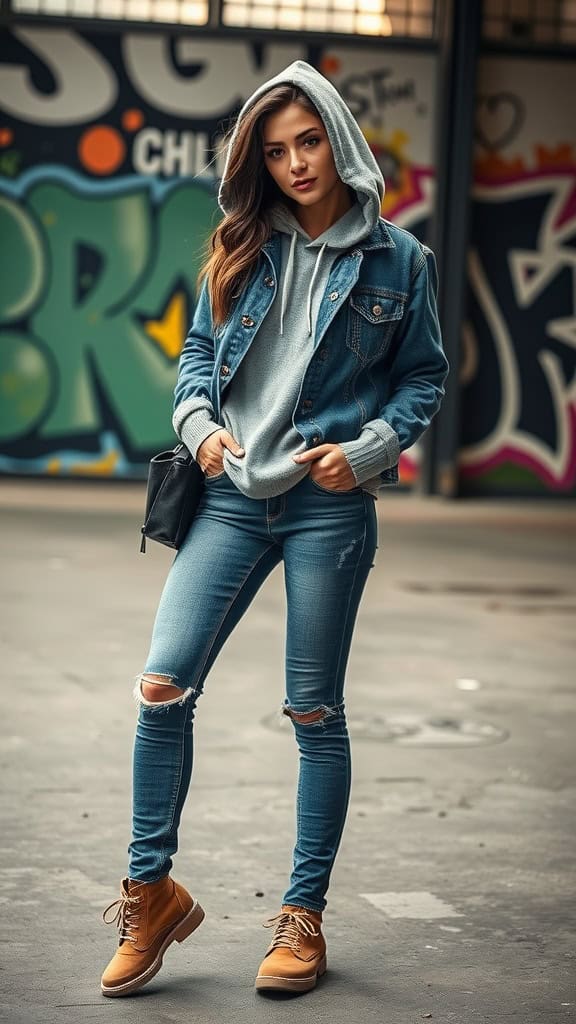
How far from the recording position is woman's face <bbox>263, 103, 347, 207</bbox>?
12.3 ft

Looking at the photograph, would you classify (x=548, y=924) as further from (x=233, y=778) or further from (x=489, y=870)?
(x=233, y=778)

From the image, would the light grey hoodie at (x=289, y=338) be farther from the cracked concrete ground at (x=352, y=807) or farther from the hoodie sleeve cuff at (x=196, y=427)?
the cracked concrete ground at (x=352, y=807)

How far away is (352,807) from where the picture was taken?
543 centimetres

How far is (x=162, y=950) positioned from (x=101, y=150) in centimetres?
1257

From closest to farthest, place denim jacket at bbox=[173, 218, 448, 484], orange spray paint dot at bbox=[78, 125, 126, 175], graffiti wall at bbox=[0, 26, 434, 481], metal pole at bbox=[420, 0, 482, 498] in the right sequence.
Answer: denim jacket at bbox=[173, 218, 448, 484] < metal pole at bbox=[420, 0, 482, 498] < graffiti wall at bbox=[0, 26, 434, 481] < orange spray paint dot at bbox=[78, 125, 126, 175]

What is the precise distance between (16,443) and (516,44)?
602 centimetres

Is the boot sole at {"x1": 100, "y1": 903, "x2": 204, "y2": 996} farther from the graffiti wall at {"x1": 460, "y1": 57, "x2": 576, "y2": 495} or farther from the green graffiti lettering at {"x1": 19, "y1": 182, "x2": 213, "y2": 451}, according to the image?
the graffiti wall at {"x1": 460, "y1": 57, "x2": 576, "y2": 495}

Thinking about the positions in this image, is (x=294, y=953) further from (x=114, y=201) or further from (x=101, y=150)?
(x=101, y=150)

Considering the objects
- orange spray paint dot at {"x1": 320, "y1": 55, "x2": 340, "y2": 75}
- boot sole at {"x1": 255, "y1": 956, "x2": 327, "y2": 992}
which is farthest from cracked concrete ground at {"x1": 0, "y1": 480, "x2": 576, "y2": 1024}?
orange spray paint dot at {"x1": 320, "y1": 55, "x2": 340, "y2": 75}

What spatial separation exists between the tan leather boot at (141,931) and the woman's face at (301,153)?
1.62 m

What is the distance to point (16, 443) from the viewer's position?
15.6m

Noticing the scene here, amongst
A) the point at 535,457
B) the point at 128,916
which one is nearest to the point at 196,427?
the point at 128,916

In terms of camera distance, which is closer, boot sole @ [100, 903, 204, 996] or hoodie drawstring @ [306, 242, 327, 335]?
boot sole @ [100, 903, 204, 996]

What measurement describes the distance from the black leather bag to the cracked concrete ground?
1.04 m
